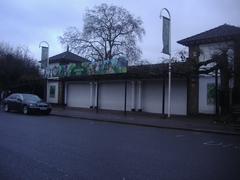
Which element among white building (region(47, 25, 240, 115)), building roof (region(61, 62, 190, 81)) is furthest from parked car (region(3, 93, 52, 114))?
building roof (region(61, 62, 190, 81))

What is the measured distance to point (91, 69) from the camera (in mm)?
32750

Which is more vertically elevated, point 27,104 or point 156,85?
point 156,85

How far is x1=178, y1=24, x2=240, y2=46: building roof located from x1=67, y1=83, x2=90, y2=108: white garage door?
41.1ft

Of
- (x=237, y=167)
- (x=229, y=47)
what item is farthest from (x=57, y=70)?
(x=237, y=167)

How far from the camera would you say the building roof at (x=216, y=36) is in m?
26.5

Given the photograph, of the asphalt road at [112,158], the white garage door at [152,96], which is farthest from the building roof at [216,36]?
the asphalt road at [112,158]

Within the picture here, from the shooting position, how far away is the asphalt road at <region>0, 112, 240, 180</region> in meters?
7.70

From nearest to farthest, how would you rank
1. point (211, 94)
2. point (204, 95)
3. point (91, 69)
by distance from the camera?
point (211, 94) < point (204, 95) < point (91, 69)

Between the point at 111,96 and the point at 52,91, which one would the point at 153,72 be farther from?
the point at 52,91

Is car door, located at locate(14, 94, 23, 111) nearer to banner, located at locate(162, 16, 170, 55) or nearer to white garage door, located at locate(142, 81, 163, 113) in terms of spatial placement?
white garage door, located at locate(142, 81, 163, 113)

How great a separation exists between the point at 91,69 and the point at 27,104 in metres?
7.81

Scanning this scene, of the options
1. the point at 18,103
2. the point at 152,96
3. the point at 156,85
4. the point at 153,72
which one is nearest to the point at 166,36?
the point at 153,72

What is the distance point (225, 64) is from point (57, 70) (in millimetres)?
18416

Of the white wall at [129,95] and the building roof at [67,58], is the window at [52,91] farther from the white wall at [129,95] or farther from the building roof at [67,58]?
the white wall at [129,95]
